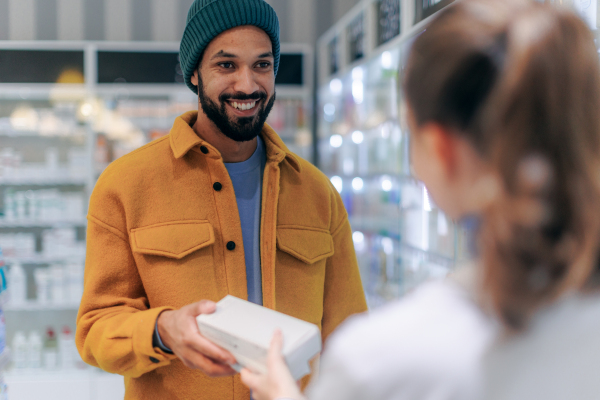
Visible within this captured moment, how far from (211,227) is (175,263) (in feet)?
0.43

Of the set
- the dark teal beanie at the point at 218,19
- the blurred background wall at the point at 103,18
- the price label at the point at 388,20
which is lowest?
the dark teal beanie at the point at 218,19

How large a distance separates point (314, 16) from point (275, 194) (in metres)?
4.18

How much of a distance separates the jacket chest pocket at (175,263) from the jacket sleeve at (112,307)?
4cm

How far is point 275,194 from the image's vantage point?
129 centimetres

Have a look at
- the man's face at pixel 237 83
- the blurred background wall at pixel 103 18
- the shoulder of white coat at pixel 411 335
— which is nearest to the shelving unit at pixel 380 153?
the blurred background wall at pixel 103 18

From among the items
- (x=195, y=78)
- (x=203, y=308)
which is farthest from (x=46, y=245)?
(x=203, y=308)

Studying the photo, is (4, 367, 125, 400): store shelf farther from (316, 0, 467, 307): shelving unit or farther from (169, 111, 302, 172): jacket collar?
(169, 111, 302, 172): jacket collar

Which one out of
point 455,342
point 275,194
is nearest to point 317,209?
point 275,194

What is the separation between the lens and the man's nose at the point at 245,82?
1.28 meters

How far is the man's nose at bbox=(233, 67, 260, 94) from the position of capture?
4.19ft

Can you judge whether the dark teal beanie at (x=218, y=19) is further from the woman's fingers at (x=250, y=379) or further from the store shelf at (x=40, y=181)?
the store shelf at (x=40, y=181)

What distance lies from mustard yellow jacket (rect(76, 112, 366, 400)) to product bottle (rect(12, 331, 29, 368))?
11.0ft

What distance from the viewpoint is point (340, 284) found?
1.41m

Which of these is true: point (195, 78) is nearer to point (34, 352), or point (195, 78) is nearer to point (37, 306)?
point (37, 306)
